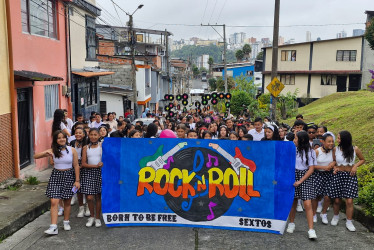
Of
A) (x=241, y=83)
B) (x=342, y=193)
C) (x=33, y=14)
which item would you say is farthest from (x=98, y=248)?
(x=241, y=83)

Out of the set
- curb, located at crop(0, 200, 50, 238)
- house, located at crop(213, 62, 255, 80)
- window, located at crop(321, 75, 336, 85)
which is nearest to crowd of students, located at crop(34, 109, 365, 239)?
curb, located at crop(0, 200, 50, 238)

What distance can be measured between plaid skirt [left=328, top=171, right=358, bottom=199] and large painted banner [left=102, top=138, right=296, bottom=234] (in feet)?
3.01

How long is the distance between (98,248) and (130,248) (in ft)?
1.53

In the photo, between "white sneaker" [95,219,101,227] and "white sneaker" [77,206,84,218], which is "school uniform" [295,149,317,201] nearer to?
"white sneaker" [95,219,101,227]

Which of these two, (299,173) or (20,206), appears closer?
(299,173)

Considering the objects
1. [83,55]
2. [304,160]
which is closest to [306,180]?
[304,160]

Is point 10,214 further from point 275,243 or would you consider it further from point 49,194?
point 275,243

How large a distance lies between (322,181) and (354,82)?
33565mm

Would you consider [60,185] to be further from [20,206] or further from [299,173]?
[299,173]

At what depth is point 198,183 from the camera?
21.6 ft

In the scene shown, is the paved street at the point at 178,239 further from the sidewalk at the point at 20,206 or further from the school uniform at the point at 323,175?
the school uniform at the point at 323,175

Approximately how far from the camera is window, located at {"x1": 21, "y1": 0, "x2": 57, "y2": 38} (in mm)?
11336

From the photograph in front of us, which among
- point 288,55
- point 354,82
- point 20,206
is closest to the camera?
point 20,206

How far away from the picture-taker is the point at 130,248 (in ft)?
A: 19.4
